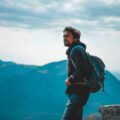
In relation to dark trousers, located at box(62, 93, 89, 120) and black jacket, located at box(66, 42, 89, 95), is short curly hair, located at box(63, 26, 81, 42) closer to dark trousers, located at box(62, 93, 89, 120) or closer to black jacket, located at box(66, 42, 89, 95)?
black jacket, located at box(66, 42, 89, 95)

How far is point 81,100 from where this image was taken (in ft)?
26.7

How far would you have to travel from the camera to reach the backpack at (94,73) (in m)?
8.16

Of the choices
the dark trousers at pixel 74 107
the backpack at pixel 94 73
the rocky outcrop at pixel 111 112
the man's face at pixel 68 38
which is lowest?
the rocky outcrop at pixel 111 112

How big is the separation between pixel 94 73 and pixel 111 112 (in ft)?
12.7

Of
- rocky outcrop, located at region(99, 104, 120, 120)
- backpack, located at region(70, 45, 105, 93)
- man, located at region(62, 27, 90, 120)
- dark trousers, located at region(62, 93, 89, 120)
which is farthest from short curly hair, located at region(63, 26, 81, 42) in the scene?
rocky outcrop, located at region(99, 104, 120, 120)

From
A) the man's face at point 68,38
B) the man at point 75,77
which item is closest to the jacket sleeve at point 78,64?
the man at point 75,77

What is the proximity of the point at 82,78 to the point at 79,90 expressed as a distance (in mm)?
244

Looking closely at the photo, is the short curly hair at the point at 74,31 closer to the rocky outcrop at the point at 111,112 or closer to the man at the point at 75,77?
the man at the point at 75,77

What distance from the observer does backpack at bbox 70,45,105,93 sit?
8.16 m

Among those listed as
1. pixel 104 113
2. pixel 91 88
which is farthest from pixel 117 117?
pixel 91 88

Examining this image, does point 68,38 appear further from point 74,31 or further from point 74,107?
point 74,107

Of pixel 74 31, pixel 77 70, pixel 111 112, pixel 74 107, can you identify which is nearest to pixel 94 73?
pixel 77 70

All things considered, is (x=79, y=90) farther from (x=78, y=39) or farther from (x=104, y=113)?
(x=104, y=113)

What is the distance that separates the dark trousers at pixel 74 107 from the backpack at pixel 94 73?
301mm
